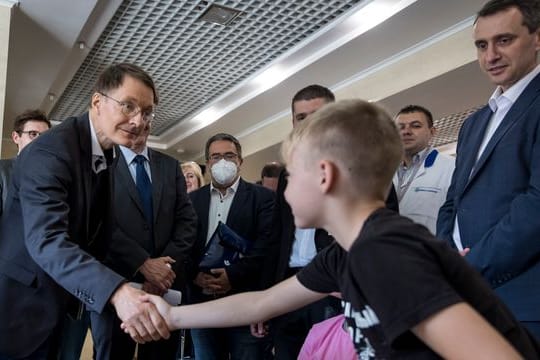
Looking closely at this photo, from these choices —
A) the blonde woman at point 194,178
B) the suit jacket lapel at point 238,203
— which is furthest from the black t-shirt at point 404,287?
the blonde woman at point 194,178

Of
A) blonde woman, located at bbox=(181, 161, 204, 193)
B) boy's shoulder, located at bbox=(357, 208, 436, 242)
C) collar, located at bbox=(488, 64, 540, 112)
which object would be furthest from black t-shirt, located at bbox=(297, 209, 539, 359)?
blonde woman, located at bbox=(181, 161, 204, 193)

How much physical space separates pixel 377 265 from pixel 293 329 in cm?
153

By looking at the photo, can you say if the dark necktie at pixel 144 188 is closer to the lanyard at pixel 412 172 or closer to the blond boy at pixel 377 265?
the blond boy at pixel 377 265

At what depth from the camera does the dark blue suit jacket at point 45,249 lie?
1.50 meters

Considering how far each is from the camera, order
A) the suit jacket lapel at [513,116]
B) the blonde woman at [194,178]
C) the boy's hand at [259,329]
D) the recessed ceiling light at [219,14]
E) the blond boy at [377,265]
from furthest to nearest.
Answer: the blonde woman at [194,178], the recessed ceiling light at [219,14], the boy's hand at [259,329], the suit jacket lapel at [513,116], the blond boy at [377,265]

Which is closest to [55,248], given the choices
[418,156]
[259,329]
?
[259,329]

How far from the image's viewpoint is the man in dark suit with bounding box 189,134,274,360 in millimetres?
2648

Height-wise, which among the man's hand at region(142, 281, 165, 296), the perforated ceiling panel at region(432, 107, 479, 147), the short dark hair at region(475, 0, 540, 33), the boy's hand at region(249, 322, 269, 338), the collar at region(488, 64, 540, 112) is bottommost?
the boy's hand at region(249, 322, 269, 338)

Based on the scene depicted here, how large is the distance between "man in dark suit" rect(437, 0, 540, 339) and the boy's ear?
0.67 meters

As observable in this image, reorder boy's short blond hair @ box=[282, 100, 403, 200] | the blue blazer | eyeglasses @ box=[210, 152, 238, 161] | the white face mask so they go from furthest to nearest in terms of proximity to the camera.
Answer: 1. eyeglasses @ box=[210, 152, 238, 161]
2. the white face mask
3. the blue blazer
4. boy's short blond hair @ box=[282, 100, 403, 200]

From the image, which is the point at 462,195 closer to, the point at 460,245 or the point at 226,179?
the point at 460,245

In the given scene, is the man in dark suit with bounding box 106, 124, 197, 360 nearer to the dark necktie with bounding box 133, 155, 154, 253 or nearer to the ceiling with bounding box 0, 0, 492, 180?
the dark necktie with bounding box 133, 155, 154, 253

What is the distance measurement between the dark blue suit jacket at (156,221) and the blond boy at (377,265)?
0.98 metres

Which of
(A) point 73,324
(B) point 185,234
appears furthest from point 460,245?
(A) point 73,324
